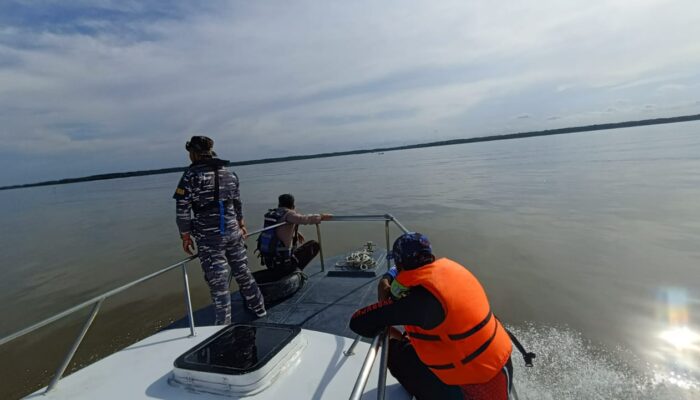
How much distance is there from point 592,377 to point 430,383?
13.1 feet

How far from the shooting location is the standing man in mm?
3879

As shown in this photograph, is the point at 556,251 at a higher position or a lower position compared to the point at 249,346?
lower

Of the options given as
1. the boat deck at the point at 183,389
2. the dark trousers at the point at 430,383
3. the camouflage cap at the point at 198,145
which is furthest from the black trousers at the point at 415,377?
the camouflage cap at the point at 198,145

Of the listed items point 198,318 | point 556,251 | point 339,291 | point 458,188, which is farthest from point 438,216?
point 198,318

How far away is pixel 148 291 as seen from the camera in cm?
1023

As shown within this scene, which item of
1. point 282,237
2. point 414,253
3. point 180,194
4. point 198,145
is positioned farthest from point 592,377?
point 198,145

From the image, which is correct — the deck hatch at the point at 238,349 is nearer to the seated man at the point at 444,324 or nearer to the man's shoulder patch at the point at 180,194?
the seated man at the point at 444,324

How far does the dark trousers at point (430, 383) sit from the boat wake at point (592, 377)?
2.84 m

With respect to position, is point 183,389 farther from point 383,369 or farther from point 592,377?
point 592,377

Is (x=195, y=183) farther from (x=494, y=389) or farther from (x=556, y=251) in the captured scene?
(x=556, y=251)

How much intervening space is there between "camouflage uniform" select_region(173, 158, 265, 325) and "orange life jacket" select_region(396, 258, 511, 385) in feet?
8.32

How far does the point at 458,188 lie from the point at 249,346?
25169 millimetres

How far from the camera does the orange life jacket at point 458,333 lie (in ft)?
6.97

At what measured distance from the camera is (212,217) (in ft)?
13.1
